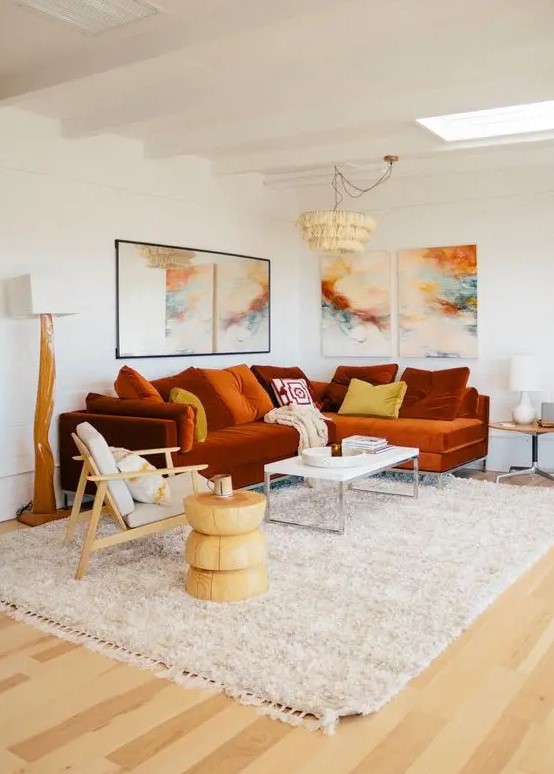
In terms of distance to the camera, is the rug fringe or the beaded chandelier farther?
the beaded chandelier

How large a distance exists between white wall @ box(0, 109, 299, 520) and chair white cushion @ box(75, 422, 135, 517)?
157cm

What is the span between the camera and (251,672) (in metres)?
3.00

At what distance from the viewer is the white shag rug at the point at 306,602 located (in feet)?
9.77

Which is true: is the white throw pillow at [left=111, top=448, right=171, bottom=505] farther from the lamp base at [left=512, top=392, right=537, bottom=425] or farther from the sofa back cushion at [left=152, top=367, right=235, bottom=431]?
the lamp base at [left=512, top=392, right=537, bottom=425]

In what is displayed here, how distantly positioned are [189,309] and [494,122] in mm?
3002

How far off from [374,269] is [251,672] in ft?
18.5

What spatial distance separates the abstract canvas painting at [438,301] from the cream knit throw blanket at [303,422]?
1534mm

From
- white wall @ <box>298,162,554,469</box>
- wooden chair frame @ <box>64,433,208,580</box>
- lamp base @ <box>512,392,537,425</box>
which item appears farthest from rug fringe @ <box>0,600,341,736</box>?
white wall @ <box>298,162,554,469</box>

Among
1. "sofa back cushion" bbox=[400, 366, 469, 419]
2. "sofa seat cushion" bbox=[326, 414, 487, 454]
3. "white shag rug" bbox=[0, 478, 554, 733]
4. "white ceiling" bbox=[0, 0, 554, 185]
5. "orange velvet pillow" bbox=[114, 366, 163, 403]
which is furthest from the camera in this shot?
"sofa back cushion" bbox=[400, 366, 469, 419]

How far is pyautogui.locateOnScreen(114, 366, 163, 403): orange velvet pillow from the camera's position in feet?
19.4

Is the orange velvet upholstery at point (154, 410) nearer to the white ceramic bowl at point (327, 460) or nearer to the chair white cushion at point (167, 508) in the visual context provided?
the chair white cushion at point (167, 508)

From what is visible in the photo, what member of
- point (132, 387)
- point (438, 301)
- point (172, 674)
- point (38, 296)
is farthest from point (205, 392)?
point (172, 674)

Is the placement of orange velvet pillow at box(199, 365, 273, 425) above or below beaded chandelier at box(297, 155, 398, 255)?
below

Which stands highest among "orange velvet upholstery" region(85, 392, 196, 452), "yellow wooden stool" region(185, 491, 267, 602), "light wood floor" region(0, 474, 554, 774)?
"orange velvet upholstery" region(85, 392, 196, 452)
